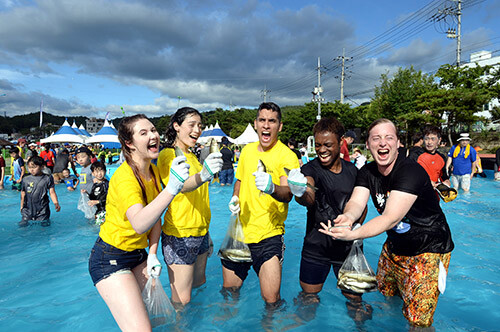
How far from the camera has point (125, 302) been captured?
2117 millimetres

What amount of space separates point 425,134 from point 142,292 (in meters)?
5.12

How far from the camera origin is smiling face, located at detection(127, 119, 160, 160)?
7.59 feet

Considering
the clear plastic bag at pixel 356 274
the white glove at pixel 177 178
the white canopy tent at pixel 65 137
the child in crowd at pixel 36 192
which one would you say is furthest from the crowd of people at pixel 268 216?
the white canopy tent at pixel 65 137

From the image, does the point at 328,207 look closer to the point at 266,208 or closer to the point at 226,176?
the point at 266,208

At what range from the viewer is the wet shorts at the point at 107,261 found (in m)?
2.22

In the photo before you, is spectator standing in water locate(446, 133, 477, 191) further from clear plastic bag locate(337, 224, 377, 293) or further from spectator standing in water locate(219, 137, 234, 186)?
clear plastic bag locate(337, 224, 377, 293)

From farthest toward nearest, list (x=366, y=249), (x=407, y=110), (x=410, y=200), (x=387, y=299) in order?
(x=407, y=110) → (x=366, y=249) → (x=387, y=299) → (x=410, y=200)

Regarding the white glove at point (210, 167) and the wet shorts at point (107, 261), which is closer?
the wet shorts at point (107, 261)

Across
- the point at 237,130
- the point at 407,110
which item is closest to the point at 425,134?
the point at 407,110

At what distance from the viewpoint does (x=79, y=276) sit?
4.89m

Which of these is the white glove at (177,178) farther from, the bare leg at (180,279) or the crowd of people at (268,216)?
the bare leg at (180,279)

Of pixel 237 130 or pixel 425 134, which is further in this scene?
pixel 237 130

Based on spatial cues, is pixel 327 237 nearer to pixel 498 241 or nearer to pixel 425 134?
pixel 425 134

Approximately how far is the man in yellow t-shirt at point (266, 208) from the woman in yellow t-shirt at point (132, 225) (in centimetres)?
92
